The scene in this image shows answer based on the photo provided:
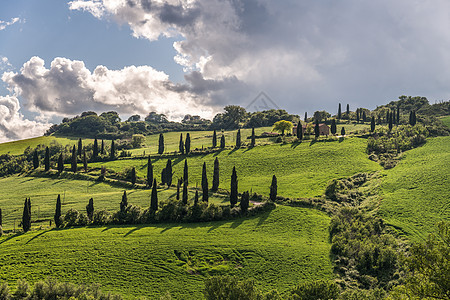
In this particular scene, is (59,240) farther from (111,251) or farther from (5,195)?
(5,195)

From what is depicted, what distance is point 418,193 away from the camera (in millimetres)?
74375

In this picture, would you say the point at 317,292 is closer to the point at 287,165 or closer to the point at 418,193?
the point at 418,193

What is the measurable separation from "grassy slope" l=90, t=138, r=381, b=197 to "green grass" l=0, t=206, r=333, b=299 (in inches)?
963

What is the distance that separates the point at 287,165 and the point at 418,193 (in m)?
42.9

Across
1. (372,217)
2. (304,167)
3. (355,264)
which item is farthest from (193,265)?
(304,167)

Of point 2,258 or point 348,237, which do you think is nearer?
point 2,258

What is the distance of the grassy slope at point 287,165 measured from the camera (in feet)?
309

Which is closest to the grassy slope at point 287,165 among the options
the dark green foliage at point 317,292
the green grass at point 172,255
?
the green grass at point 172,255

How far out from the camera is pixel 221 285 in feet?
129

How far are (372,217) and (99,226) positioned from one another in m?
58.8

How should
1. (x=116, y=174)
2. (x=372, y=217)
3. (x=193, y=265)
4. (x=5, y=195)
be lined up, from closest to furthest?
(x=193, y=265) → (x=372, y=217) → (x=5, y=195) → (x=116, y=174)

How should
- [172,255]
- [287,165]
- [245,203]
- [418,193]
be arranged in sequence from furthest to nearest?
[287,165] → [245,203] → [418,193] → [172,255]

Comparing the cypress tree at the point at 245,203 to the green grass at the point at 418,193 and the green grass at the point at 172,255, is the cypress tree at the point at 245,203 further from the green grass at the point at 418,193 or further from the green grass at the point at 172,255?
the green grass at the point at 418,193

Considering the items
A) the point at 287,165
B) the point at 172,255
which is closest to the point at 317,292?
the point at 172,255
